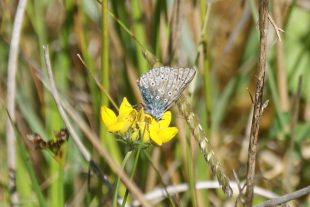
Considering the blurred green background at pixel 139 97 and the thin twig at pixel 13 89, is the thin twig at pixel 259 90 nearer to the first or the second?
the blurred green background at pixel 139 97

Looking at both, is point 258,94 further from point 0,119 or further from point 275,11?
point 0,119

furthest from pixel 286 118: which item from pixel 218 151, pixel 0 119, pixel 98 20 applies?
pixel 0 119

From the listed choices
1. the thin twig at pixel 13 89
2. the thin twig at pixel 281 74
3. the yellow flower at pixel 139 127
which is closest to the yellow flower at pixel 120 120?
the yellow flower at pixel 139 127

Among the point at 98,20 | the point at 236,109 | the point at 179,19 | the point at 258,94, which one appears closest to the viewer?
the point at 258,94

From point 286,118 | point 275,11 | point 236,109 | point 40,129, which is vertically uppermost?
point 275,11

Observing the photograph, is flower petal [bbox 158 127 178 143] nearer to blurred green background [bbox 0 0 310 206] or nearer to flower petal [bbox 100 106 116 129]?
flower petal [bbox 100 106 116 129]

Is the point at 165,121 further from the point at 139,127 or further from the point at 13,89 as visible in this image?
the point at 13,89
